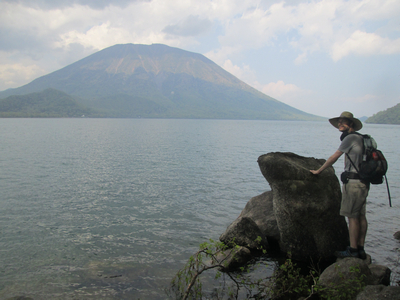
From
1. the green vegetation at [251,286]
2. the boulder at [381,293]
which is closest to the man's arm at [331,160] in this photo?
the green vegetation at [251,286]

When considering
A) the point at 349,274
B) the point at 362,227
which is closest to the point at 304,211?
the point at 362,227

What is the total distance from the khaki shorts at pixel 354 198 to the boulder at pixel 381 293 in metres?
2.09

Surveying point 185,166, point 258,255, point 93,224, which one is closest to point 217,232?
point 258,255

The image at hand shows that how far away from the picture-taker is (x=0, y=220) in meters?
12.5

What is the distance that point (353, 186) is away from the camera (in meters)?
7.05

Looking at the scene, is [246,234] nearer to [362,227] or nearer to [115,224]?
[362,227]

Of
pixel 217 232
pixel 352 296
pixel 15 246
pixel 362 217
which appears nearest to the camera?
pixel 352 296

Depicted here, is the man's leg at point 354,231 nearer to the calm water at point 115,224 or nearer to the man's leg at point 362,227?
the man's leg at point 362,227

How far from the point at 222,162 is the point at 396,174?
15036 mm

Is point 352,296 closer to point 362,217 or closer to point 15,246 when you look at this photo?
point 362,217

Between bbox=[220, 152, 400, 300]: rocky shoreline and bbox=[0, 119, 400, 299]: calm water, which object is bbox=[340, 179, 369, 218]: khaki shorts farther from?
bbox=[0, 119, 400, 299]: calm water

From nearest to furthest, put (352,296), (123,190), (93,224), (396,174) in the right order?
(352,296), (93,224), (123,190), (396,174)

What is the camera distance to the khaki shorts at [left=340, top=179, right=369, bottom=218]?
23.0 feet

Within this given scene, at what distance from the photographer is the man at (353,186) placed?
22.9 ft
